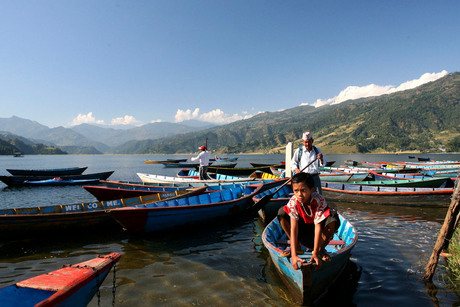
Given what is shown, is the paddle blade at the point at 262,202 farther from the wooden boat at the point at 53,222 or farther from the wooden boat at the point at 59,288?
the wooden boat at the point at 59,288

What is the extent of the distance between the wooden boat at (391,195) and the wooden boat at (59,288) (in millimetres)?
17912

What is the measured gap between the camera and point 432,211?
15297 millimetres

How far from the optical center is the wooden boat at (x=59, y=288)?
11.8 ft

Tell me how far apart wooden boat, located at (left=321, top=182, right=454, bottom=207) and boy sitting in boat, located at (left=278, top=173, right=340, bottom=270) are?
14.4m

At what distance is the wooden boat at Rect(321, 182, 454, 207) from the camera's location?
616 inches

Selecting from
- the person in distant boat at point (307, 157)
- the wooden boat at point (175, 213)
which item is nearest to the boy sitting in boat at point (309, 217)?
the person in distant boat at point (307, 157)

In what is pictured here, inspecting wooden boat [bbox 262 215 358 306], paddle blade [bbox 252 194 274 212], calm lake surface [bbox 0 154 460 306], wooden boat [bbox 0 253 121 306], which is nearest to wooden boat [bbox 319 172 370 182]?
calm lake surface [bbox 0 154 460 306]

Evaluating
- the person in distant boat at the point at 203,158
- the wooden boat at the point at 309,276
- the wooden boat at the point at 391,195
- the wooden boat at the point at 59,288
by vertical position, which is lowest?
the wooden boat at the point at 391,195

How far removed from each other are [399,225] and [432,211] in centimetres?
516

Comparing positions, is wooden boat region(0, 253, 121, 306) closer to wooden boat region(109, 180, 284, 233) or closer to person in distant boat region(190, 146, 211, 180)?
wooden boat region(109, 180, 284, 233)

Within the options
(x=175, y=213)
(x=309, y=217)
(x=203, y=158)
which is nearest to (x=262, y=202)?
(x=175, y=213)

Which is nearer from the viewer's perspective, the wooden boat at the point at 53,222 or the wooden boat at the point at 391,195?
the wooden boat at the point at 53,222

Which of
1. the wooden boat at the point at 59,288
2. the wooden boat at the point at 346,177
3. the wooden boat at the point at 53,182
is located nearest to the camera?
the wooden boat at the point at 59,288

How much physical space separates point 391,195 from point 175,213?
15.0m
